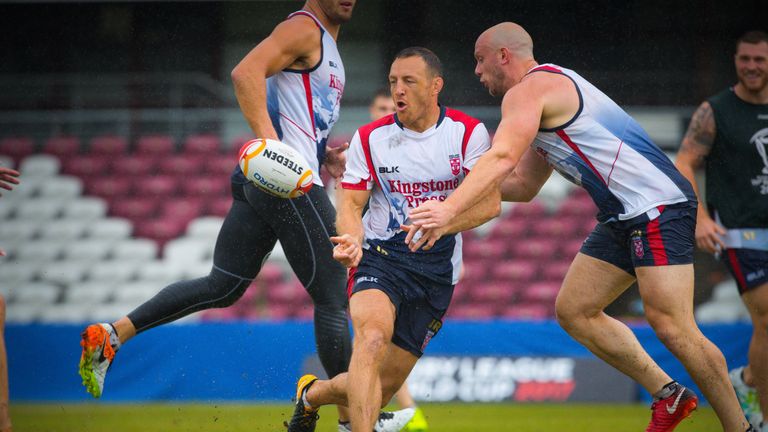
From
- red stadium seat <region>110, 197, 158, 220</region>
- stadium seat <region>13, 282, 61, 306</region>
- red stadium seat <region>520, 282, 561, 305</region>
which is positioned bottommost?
stadium seat <region>13, 282, 61, 306</region>

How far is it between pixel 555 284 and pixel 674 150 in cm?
294

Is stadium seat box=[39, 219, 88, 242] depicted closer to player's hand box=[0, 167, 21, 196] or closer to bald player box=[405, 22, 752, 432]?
player's hand box=[0, 167, 21, 196]

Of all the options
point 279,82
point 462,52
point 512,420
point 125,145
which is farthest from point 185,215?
point 279,82

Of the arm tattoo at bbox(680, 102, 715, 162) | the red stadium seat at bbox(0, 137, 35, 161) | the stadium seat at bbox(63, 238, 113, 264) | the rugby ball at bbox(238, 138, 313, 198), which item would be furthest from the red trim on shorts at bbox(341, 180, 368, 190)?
the red stadium seat at bbox(0, 137, 35, 161)

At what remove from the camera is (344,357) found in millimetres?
5957

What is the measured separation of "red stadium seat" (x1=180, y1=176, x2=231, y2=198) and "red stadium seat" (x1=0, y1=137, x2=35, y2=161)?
8.72ft

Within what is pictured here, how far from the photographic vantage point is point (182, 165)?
599 inches

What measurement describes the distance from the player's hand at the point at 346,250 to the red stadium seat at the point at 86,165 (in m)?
11.1

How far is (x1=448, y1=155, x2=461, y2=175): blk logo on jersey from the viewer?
18.4 ft

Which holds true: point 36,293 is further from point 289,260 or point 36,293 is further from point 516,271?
point 289,260

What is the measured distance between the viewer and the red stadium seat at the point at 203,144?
15242mm

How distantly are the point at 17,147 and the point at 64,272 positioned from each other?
2.46m

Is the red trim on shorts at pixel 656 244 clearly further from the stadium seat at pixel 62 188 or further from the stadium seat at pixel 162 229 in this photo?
the stadium seat at pixel 62 188

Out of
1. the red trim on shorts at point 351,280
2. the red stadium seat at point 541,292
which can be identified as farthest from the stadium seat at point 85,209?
the red trim on shorts at point 351,280
